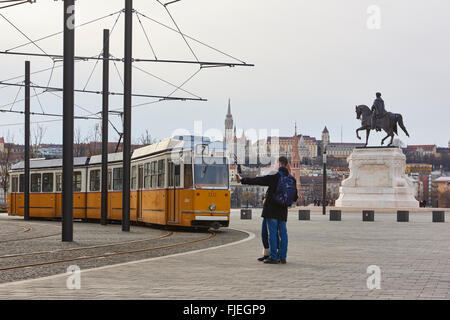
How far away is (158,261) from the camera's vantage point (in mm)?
12305

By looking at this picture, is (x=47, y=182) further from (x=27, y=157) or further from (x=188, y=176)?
(x=188, y=176)

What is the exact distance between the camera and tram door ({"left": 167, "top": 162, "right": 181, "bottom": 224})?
74.3 ft

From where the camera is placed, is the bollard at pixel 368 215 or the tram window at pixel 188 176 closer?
the tram window at pixel 188 176

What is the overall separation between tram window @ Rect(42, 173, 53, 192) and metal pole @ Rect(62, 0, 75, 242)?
16430mm

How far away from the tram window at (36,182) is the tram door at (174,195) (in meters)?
12.9

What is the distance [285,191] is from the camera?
11.8 m

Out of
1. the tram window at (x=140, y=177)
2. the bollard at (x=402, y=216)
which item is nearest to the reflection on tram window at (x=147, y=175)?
the tram window at (x=140, y=177)

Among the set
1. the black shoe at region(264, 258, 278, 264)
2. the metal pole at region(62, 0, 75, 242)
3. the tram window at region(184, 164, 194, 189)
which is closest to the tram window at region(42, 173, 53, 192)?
the tram window at region(184, 164, 194, 189)

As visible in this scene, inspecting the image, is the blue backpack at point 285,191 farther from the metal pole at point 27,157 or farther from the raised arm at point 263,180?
the metal pole at point 27,157

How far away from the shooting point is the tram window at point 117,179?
28.4 m

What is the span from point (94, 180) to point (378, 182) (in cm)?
2647

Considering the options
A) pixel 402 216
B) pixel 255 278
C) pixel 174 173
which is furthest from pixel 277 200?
pixel 402 216
